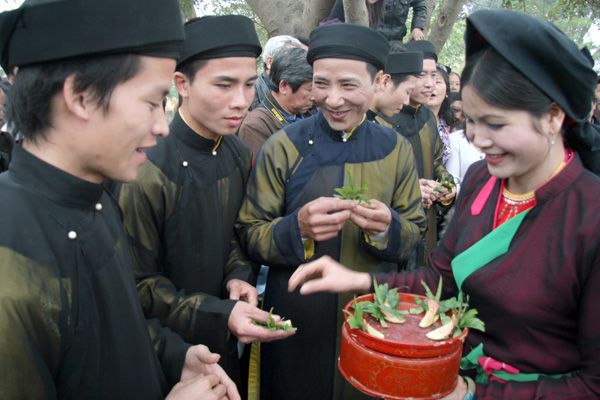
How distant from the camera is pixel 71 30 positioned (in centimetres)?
130

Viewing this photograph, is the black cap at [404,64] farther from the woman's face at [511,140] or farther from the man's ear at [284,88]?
the woman's face at [511,140]

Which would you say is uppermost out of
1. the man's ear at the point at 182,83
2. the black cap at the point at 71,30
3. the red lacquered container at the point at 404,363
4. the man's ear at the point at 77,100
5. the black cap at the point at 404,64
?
the black cap at the point at 404,64

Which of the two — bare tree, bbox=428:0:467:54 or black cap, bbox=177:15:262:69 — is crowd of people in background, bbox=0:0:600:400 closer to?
black cap, bbox=177:15:262:69

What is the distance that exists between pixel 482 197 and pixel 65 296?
1.67 metres

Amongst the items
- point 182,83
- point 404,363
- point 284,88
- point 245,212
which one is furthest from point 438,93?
point 404,363

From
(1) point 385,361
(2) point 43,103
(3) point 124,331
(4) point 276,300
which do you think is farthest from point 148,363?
(4) point 276,300

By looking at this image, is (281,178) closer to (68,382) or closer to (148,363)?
(148,363)

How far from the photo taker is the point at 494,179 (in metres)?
2.10

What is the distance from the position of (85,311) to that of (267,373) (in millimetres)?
1739

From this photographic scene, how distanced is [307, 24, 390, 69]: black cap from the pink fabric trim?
112 cm

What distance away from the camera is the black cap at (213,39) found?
244cm

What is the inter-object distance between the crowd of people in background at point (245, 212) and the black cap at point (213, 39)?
11 mm

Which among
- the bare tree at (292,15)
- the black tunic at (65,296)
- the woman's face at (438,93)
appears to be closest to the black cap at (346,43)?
the black tunic at (65,296)

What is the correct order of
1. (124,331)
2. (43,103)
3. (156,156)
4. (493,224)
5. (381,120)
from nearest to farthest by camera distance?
(43,103) → (124,331) → (493,224) → (156,156) → (381,120)
